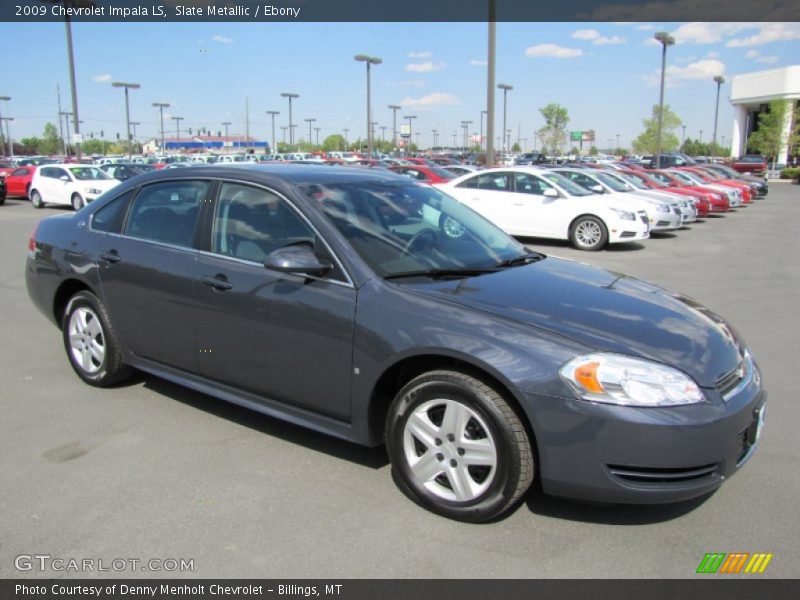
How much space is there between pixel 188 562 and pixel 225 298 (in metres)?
1.52

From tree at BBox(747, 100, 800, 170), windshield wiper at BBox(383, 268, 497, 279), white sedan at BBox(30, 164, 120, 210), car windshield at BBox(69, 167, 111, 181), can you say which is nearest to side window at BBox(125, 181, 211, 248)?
windshield wiper at BBox(383, 268, 497, 279)

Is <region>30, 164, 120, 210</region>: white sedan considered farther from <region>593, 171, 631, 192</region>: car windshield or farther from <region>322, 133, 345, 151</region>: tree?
<region>322, 133, 345, 151</region>: tree

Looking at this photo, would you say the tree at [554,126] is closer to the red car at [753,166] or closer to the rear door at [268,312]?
the red car at [753,166]

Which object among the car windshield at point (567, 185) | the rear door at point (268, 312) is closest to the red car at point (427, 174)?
the car windshield at point (567, 185)

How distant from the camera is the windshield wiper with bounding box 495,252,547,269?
4.05m

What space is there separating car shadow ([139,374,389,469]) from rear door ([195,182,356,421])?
419 mm

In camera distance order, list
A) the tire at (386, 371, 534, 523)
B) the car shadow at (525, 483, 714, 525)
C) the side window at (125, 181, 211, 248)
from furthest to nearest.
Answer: the side window at (125, 181, 211, 248) < the car shadow at (525, 483, 714, 525) < the tire at (386, 371, 534, 523)

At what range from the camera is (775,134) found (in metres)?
59.5

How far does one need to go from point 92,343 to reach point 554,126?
81.2 m

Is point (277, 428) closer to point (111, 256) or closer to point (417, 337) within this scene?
point (417, 337)

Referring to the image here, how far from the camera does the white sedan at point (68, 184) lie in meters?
23.6

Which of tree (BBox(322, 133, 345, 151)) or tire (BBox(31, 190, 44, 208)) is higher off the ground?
tree (BBox(322, 133, 345, 151))
